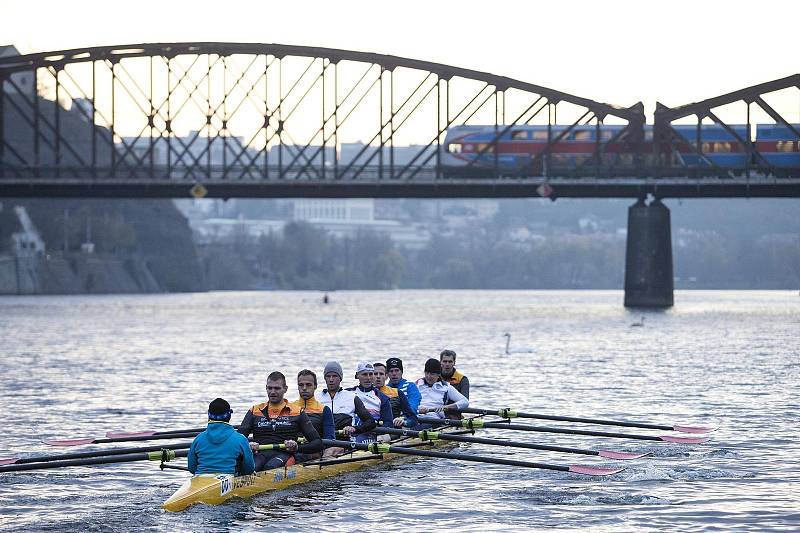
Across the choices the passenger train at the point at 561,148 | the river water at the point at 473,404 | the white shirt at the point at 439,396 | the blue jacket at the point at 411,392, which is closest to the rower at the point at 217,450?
the river water at the point at 473,404

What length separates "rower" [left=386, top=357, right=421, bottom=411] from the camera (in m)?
27.5

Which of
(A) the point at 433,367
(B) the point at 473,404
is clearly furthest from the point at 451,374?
(B) the point at 473,404

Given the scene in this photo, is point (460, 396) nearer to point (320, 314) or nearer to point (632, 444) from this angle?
point (632, 444)

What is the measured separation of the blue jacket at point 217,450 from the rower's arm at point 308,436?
183cm

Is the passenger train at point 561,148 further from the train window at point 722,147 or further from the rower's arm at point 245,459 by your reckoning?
the rower's arm at point 245,459

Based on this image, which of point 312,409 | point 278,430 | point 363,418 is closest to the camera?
point 278,430

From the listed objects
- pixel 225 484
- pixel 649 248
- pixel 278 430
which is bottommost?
pixel 225 484

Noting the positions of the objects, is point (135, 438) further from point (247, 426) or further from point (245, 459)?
point (245, 459)

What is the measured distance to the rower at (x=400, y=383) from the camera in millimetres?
27469

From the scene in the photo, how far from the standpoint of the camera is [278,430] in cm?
2294

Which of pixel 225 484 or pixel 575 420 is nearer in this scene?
pixel 225 484

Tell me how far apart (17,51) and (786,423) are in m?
158

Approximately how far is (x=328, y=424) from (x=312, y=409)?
0.49 metres

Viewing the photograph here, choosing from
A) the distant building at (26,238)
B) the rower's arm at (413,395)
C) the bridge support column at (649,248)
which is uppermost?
the distant building at (26,238)
